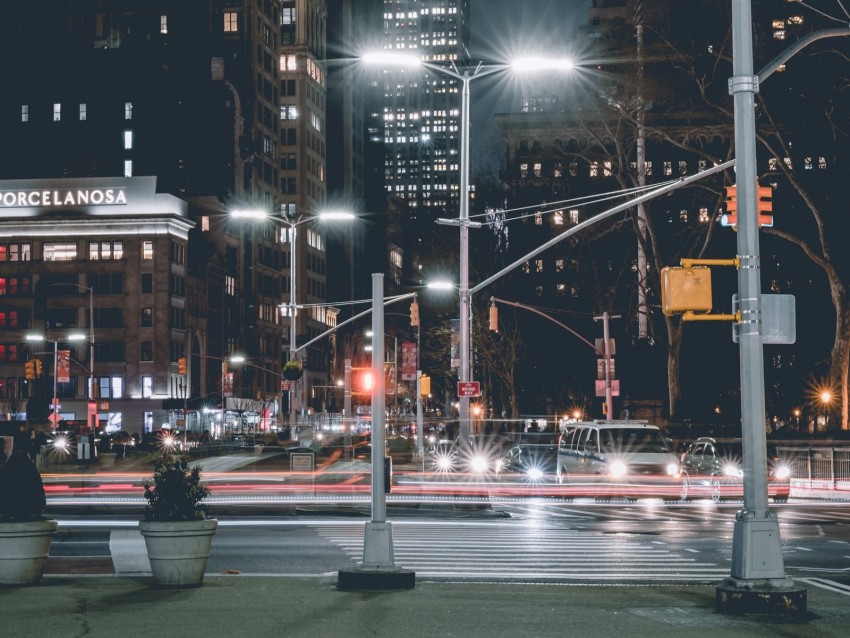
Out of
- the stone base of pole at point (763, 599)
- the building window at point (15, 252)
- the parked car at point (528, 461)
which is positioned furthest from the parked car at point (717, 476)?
the building window at point (15, 252)

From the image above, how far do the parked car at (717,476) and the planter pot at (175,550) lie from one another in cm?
1830

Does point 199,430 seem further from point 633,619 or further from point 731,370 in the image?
point 633,619

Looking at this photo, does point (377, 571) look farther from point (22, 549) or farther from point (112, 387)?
point (112, 387)

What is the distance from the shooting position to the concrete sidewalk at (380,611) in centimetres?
1119

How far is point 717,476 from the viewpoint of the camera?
34.8m

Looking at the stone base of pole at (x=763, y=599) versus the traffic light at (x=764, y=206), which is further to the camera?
the traffic light at (x=764, y=206)

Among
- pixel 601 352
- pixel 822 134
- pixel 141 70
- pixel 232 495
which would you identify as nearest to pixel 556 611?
pixel 232 495

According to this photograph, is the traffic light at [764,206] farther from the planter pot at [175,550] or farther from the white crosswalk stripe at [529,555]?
the planter pot at [175,550]

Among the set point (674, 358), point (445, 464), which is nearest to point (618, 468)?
point (445, 464)

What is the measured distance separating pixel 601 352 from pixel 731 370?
17856 mm

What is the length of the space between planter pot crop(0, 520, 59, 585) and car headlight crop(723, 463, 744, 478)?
26.7 m

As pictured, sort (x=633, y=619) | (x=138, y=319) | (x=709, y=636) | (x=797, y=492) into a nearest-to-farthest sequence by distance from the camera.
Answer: (x=709, y=636)
(x=633, y=619)
(x=797, y=492)
(x=138, y=319)

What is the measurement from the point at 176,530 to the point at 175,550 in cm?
26

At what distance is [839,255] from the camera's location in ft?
186
